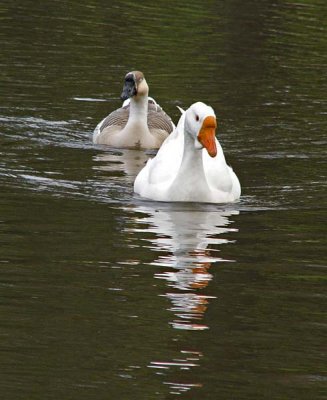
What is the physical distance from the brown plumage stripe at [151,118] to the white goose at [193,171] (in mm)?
4643

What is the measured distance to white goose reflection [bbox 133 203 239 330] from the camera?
10.5 m

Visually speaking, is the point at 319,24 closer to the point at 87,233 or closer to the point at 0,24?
the point at 0,24

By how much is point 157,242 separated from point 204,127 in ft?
6.29

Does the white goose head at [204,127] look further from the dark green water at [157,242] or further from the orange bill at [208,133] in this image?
the dark green water at [157,242]

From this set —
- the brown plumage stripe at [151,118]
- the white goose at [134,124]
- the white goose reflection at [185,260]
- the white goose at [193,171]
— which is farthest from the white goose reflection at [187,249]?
the brown plumage stripe at [151,118]

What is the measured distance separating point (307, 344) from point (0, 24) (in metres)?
20.3

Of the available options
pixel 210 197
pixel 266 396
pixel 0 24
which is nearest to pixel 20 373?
pixel 266 396

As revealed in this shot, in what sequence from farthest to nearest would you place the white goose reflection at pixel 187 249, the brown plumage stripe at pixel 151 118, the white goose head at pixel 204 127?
the brown plumage stripe at pixel 151 118 < the white goose head at pixel 204 127 < the white goose reflection at pixel 187 249

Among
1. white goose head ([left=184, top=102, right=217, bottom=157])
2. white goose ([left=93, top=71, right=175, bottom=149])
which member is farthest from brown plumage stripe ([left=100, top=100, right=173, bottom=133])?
white goose head ([left=184, top=102, right=217, bottom=157])

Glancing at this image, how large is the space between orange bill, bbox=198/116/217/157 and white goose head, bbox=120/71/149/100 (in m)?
5.77

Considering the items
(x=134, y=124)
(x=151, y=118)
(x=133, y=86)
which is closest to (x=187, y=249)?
(x=134, y=124)

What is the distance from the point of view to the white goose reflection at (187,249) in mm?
10461

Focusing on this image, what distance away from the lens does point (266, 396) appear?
336 inches

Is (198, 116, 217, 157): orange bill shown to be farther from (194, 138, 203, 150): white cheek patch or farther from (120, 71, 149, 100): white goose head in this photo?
(120, 71, 149, 100): white goose head
